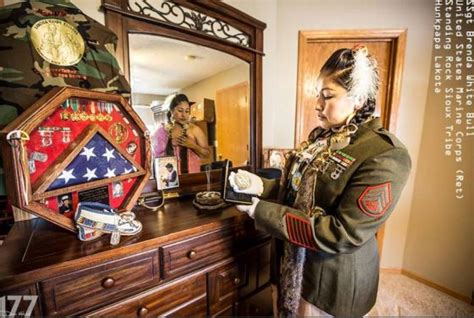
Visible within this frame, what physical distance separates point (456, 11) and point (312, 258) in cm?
183

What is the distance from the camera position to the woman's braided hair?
0.62 metres

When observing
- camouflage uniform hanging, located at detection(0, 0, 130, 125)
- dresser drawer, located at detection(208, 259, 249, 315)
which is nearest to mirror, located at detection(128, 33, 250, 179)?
camouflage uniform hanging, located at detection(0, 0, 130, 125)

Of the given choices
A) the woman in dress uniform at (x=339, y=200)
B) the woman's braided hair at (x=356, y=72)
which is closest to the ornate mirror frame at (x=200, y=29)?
the woman in dress uniform at (x=339, y=200)

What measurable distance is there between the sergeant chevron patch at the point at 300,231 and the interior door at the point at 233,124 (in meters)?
0.67

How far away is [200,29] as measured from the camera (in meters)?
1.07

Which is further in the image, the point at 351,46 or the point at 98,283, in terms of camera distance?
the point at 351,46

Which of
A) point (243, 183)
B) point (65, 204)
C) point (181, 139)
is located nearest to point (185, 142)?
point (181, 139)

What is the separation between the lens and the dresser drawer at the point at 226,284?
822mm

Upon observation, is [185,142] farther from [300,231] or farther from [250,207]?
[300,231]

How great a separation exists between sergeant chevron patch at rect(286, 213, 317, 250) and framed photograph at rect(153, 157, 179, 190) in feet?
1.94

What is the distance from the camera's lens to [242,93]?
4.22 ft

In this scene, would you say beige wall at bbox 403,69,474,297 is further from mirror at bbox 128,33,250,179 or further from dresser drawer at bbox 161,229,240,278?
dresser drawer at bbox 161,229,240,278

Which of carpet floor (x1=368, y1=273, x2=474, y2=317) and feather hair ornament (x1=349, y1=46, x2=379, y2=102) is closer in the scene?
feather hair ornament (x1=349, y1=46, x2=379, y2=102)

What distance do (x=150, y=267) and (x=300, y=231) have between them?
19.8 inches
